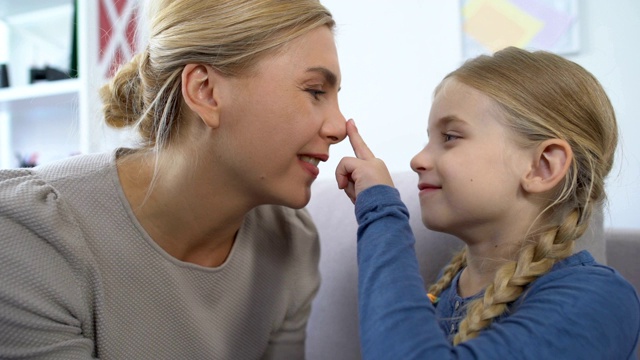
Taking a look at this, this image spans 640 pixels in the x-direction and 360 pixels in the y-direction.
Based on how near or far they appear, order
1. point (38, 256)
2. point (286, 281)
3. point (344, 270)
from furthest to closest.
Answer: point (344, 270)
point (286, 281)
point (38, 256)

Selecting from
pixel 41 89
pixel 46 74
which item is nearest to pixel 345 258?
pixel 41 89

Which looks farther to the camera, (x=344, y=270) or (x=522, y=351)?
(x=344, y=270)

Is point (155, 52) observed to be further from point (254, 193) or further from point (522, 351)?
point (522, 351)

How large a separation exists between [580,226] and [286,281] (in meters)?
0.62

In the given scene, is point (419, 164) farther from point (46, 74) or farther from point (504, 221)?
point (46, 74)

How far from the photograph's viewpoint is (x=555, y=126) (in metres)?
1.00

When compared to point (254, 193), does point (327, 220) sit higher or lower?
lower

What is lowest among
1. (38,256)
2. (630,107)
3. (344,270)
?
(344,270)

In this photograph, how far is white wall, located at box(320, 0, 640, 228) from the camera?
1866 mm

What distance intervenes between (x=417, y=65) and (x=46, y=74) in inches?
54.2

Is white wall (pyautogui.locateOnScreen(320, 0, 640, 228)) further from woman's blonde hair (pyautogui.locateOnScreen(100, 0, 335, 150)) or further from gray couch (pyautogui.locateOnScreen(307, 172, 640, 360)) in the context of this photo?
woman's blonde hair (pyautogui.locateOnScreen(100, 0, 335, 150))

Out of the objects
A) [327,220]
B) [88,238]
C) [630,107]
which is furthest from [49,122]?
[630,107]

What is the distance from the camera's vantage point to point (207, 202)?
114 cm

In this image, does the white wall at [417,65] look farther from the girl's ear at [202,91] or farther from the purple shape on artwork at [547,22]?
the girl's ear at [202,91]
